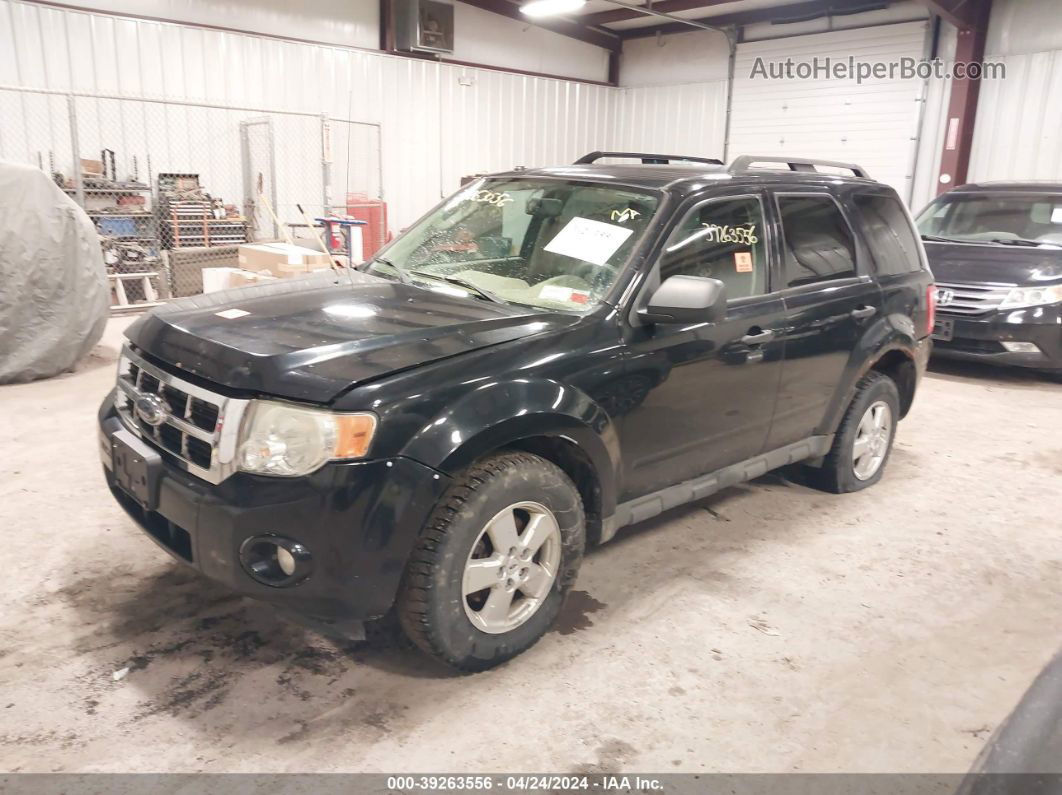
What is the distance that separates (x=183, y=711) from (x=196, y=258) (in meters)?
8.16

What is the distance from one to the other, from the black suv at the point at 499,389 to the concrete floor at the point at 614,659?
301 millimetres

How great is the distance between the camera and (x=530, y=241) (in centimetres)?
333

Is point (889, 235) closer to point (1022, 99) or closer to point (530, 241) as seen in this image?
point (530, 241)

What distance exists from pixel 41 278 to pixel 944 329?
24.2ft

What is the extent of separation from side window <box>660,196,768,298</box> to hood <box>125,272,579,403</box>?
0.59 meters

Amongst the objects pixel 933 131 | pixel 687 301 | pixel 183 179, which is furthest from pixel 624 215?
pixel 933 131

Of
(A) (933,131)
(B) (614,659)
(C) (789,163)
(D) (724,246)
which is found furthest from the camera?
(A) (933,131)

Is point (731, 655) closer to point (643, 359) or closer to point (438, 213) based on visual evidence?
point (643, 359)

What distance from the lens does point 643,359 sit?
2893mm

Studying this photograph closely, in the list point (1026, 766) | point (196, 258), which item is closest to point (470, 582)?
point (1026, 766)

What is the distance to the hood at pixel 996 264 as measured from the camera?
22.6 feet

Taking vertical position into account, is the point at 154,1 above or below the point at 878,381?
above

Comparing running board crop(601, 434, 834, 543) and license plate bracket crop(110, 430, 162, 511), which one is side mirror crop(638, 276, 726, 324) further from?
license plate bracket crop(110, 430, 162, 511)

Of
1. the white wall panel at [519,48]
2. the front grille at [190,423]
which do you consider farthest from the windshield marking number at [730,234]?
the white wall panel at [519,48]
